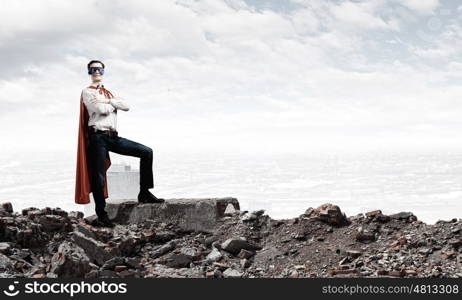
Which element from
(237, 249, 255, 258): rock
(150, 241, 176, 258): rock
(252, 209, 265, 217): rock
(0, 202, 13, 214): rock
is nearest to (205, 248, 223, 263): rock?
(237, 249, 255, 258): rock

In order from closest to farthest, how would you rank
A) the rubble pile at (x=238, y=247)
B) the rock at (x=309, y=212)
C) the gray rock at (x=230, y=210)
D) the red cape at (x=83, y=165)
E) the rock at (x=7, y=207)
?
the rubble pile at (x=238, y=247)
the rock at (x=309, y=212)
the red cape at (x=83, y=165)
the gray rock at (x=230, y=210)
the rock at (x=7, y=207)

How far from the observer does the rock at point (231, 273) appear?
5737 mm

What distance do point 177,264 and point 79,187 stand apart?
78.6 inches

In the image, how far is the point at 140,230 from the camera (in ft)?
25.0

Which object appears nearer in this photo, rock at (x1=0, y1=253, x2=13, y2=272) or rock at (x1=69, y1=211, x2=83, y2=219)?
rock at (x1=0, y1=253, x2=13, y2=272)

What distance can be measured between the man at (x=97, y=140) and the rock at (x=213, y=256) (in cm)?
174

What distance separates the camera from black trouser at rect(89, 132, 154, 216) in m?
7.26

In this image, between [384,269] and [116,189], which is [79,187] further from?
[384,269]

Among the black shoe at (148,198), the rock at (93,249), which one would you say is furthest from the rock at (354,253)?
the black shoe at (148,198)

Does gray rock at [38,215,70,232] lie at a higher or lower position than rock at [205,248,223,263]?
higher

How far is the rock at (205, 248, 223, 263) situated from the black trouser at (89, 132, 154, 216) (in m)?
1.70

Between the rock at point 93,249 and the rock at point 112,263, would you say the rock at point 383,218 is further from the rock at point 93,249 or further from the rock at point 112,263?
the rock at point 93,249

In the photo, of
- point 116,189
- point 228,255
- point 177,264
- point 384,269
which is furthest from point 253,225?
point 116,189

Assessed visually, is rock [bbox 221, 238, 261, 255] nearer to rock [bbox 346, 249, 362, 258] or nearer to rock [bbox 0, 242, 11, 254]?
rock [bbox 346, 249, 362, 258]
